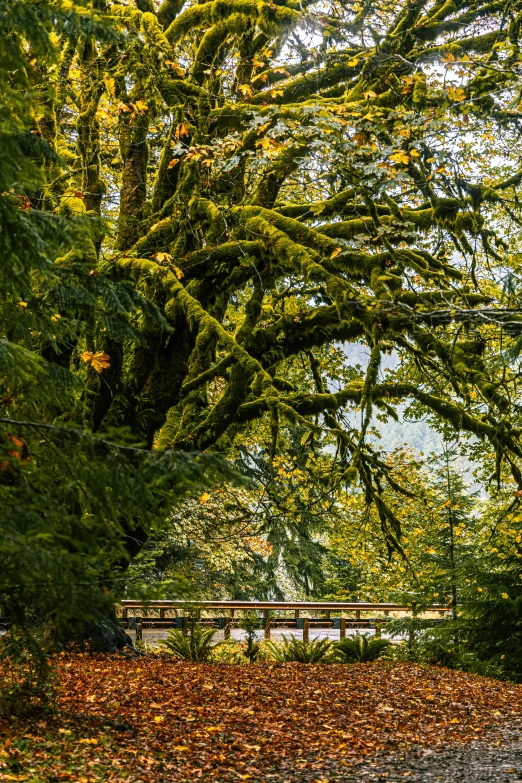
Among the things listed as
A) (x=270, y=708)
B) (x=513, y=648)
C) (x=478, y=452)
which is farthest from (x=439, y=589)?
(x=270, y=708)

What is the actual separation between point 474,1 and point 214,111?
3100 mm

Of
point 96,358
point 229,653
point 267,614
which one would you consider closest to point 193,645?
point 229,653

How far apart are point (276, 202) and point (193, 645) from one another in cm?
643

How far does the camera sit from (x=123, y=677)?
8141 millimetres

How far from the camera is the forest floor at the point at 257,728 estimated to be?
17.6ft

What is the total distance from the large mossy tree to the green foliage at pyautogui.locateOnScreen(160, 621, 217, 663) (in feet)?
8.80

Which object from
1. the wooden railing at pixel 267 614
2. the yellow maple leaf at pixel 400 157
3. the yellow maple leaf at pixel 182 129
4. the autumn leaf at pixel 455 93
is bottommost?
the wooden railing at pixel 267 614

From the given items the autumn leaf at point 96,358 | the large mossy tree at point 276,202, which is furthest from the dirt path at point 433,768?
the autumn leaf at point 96,358

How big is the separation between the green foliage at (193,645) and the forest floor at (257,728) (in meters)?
0.84

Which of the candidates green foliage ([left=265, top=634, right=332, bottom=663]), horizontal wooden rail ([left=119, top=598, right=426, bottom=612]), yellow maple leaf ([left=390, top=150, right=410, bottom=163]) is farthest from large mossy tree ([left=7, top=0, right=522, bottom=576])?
horizontal wooden rail ([left=119, top=598, right=426, bottom=612])

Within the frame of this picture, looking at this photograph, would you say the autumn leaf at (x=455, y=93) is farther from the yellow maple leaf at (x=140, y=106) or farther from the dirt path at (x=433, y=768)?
the dirt path at (x=433, y=768)

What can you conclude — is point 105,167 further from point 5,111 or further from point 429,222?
point 5,111

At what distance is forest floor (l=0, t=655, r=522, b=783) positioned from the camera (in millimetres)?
5359

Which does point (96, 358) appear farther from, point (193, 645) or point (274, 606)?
point (274, 606)
